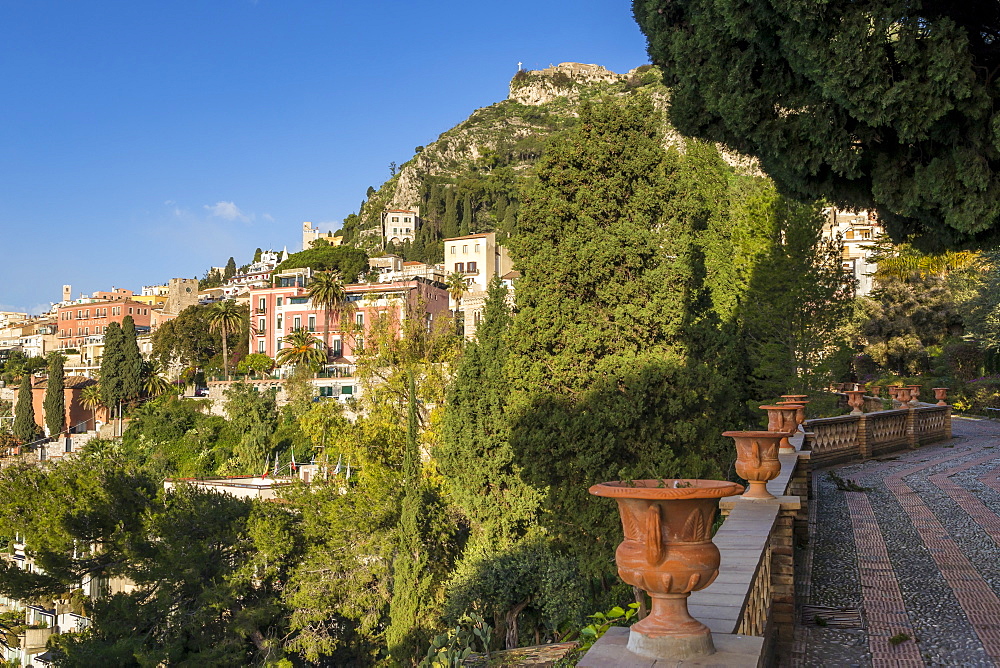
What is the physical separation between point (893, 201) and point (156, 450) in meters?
53.9

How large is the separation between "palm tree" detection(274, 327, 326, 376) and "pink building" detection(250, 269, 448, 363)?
1173 mm

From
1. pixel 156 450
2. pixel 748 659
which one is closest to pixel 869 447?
pixel 748 659

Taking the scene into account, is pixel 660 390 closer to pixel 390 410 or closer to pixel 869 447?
pixel 869 447

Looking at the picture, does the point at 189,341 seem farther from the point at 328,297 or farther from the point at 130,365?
the point at 328,297

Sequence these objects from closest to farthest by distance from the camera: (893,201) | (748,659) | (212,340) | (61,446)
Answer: (748,659) < (893,201) < (61,446) < (212,340)

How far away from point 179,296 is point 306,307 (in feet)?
160

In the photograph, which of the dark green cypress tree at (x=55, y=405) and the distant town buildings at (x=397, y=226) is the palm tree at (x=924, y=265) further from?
the distant town buildings at (x=397, y=226)

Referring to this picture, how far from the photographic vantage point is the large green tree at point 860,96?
5.25 meters

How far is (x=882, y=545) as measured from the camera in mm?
8438

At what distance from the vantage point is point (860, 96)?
209 inches

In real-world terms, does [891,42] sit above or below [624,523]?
above

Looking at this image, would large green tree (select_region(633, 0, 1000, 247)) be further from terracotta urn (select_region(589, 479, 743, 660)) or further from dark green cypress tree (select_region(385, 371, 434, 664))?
dark green cypress tree (select_region(385, 371, 434, 664))

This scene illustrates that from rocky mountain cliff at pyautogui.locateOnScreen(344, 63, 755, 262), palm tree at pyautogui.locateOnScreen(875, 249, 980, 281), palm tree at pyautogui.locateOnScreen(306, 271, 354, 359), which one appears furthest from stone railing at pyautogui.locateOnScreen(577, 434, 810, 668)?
rocky mountain cliff at pyautogui.locateOnScreen(344, 63, 755, 262)

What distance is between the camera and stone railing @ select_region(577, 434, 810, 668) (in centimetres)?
294
